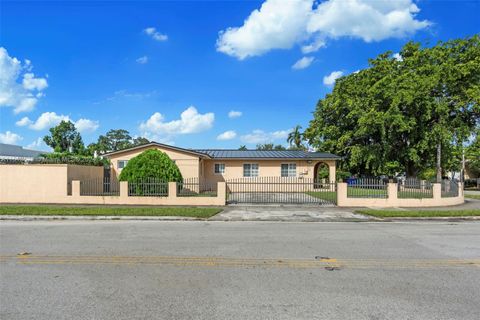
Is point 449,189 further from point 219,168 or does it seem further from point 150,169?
point 150,169

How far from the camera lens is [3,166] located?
58.3 ft

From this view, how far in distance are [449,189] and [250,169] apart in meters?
14.9

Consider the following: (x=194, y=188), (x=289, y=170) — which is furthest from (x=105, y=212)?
(x=289, y=170)

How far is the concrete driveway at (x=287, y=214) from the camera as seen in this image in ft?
41.5

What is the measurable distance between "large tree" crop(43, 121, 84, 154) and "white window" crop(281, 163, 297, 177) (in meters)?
38.8

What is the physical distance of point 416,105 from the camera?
26000mm

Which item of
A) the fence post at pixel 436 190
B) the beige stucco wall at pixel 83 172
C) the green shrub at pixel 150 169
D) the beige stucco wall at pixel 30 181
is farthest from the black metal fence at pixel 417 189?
the beige stucco wall at pixel 30 181

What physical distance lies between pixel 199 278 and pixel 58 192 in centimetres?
1564

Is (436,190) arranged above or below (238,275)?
above

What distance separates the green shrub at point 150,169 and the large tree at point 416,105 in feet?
55.2

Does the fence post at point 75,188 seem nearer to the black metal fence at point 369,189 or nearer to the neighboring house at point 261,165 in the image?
the neighboring house at point 261,165

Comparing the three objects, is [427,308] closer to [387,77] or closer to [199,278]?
[199,278]

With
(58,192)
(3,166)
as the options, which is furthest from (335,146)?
(3,166)

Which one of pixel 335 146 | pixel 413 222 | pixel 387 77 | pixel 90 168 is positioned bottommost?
pixel 413 222
